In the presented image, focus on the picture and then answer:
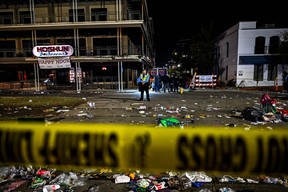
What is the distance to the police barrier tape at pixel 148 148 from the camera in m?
1.28

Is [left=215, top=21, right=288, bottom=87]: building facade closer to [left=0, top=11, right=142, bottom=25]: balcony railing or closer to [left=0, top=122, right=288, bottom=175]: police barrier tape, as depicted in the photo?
[left=0, top=11, right=142, bottom=25]: balcony railing

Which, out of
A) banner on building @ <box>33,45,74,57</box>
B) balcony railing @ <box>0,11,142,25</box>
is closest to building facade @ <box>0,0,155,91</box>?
balcony railing @ <box>0,11,142,25</box>

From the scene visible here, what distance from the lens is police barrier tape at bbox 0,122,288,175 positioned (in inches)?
50.5

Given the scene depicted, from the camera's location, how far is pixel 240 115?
780 centimetres

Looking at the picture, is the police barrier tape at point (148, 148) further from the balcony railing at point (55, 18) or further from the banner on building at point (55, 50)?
the balcony railing at point (55, 18)

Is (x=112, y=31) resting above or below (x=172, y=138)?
above

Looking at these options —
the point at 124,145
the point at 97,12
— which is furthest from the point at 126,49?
the point at 124,145

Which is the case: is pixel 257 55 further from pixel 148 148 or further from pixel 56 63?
pixel 148 148

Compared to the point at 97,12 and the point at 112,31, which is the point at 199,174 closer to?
the point at 112,31

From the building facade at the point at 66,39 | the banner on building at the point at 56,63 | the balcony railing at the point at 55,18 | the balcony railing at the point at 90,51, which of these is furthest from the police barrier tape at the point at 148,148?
the balcony railing at the point at 55,18

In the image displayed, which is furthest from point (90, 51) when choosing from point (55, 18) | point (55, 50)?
point (55, 50)

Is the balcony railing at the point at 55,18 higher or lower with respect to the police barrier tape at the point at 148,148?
higher

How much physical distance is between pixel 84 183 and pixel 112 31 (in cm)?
2397

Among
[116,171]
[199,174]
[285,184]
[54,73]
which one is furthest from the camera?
[54,73]
